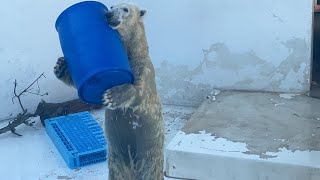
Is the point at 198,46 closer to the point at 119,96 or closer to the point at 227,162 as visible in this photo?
the point at 227,162

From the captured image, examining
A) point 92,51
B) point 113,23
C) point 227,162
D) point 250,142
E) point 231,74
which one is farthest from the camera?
point 231,74

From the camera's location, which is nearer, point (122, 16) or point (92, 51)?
point (92, 51)

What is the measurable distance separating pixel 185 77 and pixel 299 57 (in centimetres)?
86

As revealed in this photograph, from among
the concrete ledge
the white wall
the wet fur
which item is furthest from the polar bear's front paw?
the white wall

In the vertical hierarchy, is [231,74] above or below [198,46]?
below

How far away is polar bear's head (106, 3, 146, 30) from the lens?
1840 millimetres

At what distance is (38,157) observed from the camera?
344 cm

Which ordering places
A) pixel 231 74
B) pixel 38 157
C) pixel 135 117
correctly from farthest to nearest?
pixel 231 74
pixel 38 157
pixel 135 117

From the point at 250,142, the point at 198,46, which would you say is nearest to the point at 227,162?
the point at 250,142

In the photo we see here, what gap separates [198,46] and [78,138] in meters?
1.14

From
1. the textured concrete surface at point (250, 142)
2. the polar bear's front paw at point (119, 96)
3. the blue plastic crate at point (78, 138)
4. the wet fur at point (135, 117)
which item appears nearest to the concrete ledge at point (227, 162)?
the textured concrete surface at point (250, 142)

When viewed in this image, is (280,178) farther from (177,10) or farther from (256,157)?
(177,10)

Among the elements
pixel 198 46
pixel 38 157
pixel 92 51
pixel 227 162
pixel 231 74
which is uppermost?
pixel 92 51

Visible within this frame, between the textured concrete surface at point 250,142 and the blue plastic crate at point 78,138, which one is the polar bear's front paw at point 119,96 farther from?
the blue plastic crate at point 78,138
